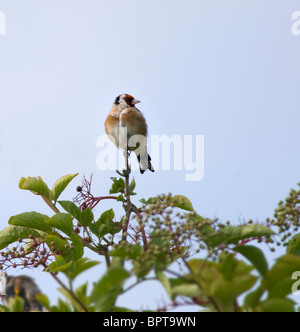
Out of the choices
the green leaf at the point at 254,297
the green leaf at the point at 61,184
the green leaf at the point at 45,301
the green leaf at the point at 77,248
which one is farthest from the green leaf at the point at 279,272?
the green leaf at the point at 61,184

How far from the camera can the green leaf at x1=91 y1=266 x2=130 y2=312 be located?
157cm

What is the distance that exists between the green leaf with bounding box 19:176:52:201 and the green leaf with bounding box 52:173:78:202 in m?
0.05

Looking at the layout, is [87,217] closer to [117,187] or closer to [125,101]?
[117,187]

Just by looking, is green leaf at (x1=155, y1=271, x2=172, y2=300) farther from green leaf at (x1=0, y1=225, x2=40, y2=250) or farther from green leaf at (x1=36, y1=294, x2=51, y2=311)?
green leaf at (x1=0, y1=225, x2=40, y2=250)

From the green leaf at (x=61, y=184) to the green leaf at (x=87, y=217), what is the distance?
0.42 m

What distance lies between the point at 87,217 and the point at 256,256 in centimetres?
177

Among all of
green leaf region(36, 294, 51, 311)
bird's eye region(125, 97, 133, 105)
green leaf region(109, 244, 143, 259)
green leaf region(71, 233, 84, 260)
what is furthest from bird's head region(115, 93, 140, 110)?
green leaf region(109, 244, 143, 259)

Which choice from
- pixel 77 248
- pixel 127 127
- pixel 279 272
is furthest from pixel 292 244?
pixel 127 127

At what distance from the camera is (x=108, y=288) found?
1.60m

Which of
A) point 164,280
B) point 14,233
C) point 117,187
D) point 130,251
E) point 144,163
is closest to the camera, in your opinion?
point 164,280

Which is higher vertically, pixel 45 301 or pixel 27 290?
pixel 45 301

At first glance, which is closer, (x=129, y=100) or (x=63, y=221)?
(x=63, y=221)
